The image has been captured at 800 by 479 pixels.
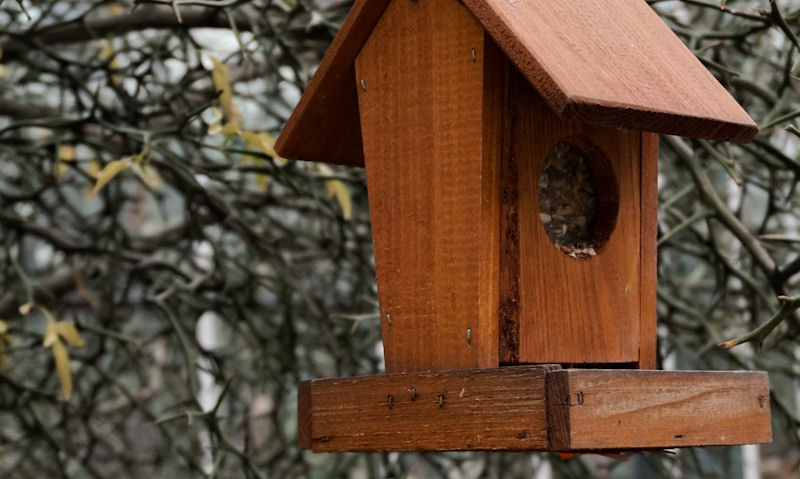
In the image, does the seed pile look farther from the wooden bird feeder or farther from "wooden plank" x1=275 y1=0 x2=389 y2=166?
"wooden plank" x1=275 y1=0 x2=389 y2=166

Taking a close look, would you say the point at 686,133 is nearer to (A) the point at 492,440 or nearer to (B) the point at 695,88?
(B) the point at 695,88

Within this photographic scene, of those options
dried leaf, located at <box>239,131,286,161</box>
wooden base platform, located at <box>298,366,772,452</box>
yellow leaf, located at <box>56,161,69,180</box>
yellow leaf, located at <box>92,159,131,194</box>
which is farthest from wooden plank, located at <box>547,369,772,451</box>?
yellow leaf, located at <box>56,161,69,180</box>

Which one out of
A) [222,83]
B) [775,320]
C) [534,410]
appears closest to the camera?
[534,410]

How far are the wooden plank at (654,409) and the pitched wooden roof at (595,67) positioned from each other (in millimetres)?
388

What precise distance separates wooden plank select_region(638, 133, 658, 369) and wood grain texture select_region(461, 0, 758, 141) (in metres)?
0.19

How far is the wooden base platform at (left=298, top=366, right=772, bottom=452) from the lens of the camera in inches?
70.4

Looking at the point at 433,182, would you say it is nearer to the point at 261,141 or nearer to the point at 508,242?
the point at 508,242

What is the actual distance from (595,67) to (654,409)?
1.76 feet

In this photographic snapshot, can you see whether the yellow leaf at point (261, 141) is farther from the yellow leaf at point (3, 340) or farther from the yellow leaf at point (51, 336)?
the yellow leaf at point (3, 340)

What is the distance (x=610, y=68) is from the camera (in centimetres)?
190

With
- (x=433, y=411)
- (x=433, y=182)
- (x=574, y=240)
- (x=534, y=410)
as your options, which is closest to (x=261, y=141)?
(x=433, y=182)

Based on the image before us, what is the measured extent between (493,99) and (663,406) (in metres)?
0.56

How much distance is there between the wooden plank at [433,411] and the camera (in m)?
1.81

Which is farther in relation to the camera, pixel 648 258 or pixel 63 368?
pixel 63 368
